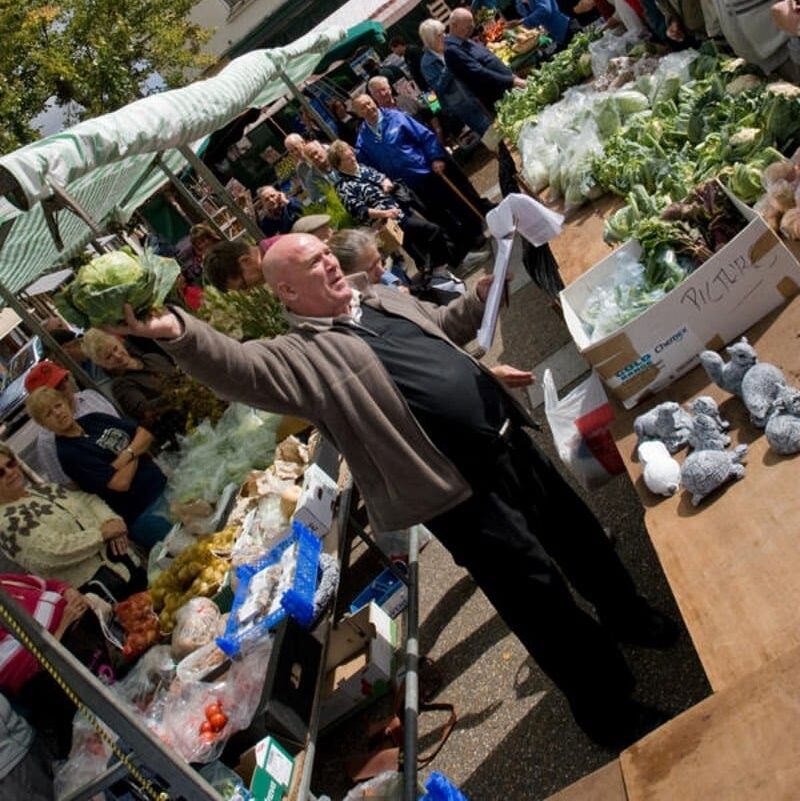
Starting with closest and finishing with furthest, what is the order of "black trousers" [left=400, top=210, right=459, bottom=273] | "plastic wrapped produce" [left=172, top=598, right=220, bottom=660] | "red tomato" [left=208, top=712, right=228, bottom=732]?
"red tomato" [left=208, top=712, right=228, bottom=732]
"plastic wrapped produce" [left=172, top=598, right=220, bottom=660]
"black trousers" [left=400, top=210, right=459, bottom=273]

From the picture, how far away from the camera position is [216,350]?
2.13m

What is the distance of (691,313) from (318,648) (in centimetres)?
206

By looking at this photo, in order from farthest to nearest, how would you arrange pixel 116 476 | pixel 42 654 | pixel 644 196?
pixel 116 476 → pixel 644 196 → pixel 42 654

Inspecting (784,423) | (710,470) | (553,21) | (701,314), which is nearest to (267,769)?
(710,470)

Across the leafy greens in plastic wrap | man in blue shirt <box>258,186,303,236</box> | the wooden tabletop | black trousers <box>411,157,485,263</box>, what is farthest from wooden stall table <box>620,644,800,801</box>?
man in blue shirt <box>258,186,303,236</box>

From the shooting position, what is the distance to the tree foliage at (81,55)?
16859 mm

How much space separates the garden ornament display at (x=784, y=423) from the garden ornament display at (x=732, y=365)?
0.59 ft

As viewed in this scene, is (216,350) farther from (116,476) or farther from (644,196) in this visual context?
(116,476)

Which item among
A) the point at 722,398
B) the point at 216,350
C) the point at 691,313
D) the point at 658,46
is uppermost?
the point at 216,350

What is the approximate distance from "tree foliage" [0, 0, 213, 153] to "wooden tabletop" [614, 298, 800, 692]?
16735 millimetres

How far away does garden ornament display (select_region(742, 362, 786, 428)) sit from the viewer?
225 cm

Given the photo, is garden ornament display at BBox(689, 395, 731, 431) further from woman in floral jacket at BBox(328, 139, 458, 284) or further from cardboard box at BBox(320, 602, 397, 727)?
woman in floral jacket at BBox(328, 139, 458, 284)

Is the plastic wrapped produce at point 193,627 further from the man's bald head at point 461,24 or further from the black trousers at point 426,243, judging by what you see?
the man's bald head at point 461,24

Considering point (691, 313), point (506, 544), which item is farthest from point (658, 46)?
point (506, 544)
